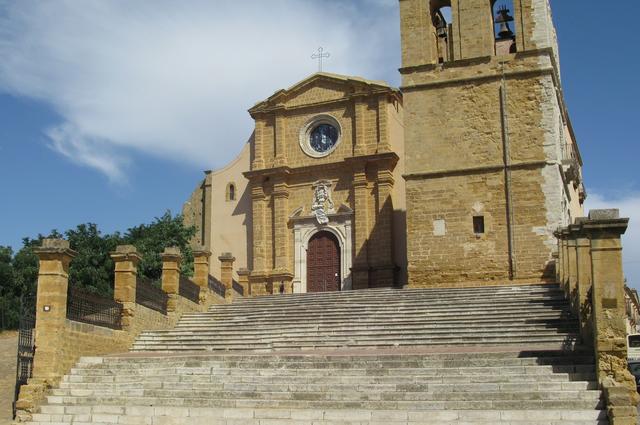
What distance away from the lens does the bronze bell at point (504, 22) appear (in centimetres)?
2544

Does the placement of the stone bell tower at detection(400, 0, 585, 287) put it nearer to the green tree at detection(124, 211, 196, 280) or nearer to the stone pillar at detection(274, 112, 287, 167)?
the stone pillar at detection(274, 112, 287, 167)

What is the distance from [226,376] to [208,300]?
7.92 m

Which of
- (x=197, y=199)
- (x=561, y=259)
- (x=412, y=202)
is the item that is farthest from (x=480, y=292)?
(x=197, y=199)

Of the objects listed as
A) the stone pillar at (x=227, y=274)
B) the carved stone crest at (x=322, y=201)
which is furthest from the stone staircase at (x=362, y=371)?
the carved stone crest at (x=322, y=201)

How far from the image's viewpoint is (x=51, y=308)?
15.4m

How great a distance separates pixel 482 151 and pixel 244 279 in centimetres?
936

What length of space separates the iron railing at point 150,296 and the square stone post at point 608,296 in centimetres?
1059

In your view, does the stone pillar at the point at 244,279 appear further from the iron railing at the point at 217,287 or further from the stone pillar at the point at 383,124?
the stone pillar at the point at 383,124

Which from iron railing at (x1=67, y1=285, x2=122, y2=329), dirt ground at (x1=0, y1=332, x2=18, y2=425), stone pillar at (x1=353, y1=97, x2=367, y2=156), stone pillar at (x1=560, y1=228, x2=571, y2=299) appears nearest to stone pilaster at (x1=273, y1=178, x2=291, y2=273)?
stone pillar at (x1=353, y1=97, x2=367, y2=156)

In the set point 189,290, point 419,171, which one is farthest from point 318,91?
point 189,290

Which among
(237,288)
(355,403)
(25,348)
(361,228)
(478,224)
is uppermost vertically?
(361,228)

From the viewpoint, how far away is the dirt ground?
15031 mm

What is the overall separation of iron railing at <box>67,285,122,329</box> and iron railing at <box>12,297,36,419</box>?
0.78 meters

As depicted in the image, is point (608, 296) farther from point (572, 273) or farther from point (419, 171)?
point (419, 171)
